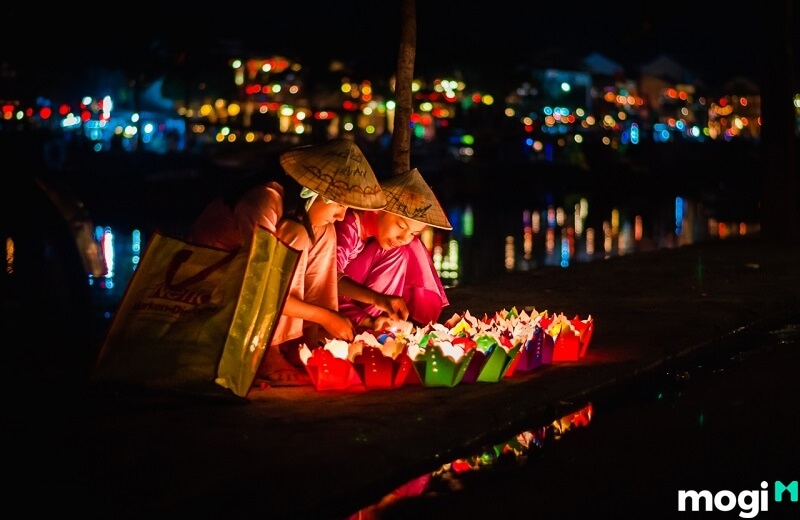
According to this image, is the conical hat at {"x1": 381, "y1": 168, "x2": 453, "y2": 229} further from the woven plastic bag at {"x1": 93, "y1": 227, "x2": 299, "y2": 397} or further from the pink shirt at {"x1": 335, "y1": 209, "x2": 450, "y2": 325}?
the woven plastic bag at {"x1": 93, "y1": 227, "x2": 299, "y2": 397}

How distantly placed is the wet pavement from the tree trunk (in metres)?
2.52

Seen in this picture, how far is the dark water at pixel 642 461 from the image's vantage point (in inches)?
205

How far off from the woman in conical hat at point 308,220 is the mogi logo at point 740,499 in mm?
2453

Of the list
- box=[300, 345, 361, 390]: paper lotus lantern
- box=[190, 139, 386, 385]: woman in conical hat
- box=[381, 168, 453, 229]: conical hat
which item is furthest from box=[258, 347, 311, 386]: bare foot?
box=[381, 168, 453, 229]: conical hat

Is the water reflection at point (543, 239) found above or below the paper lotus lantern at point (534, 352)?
above

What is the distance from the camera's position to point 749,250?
1688 cm

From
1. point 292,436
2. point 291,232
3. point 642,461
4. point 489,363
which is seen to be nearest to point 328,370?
point 291,232

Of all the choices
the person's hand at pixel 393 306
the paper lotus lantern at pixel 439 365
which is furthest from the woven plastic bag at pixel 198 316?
the person's hand at pixel 393 306

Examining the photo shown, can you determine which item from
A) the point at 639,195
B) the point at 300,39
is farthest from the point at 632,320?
the point at 300,39

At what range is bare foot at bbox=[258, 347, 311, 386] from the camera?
7.05 metres

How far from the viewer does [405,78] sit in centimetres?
1051

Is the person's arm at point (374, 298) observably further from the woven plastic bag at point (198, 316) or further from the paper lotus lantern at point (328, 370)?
the woven plastic bag at point (198, 316)

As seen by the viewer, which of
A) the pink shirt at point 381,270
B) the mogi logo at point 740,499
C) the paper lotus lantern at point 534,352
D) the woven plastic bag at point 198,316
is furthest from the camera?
the pink shirt at point 381,270

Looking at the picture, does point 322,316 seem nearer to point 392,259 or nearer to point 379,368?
point 379,368
